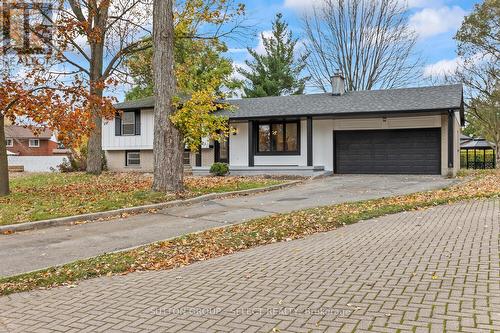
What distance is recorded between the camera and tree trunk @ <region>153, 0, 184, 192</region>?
1469 cm

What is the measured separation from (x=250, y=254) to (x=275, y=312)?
2.70 metres

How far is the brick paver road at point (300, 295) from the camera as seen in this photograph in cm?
425

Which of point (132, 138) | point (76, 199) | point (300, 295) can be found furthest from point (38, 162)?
point (300, 295)

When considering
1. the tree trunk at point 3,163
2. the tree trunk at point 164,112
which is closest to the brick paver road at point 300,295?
the tree trunk at point 164,112

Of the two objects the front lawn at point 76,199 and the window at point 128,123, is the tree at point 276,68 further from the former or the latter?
the front lawn at point 76,199

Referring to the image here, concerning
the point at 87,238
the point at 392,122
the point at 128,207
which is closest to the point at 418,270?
the point at 87,238

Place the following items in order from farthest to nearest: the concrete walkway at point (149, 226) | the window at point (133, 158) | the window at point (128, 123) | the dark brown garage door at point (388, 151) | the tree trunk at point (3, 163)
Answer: the window at point (133, 158) < the window at point (128, 123) < the dark brown garage door at point (388, 151) < the tree trunk at point (3, 163) < the concrete walkway at point (149, 226)

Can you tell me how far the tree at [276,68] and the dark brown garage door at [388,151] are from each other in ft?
65.5

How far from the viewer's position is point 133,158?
97.5 feet

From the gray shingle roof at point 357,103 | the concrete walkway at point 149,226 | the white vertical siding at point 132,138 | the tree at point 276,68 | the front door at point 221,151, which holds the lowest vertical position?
the concrete walkway at point 149,226

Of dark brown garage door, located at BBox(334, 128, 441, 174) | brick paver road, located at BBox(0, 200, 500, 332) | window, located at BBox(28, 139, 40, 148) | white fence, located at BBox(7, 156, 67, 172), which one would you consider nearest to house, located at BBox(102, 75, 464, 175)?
dark brown garage door, located at BBox(334, 128, 441, 174)

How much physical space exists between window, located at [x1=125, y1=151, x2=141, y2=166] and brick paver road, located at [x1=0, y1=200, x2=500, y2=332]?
916 inches

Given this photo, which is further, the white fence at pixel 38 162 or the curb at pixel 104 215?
the white fence at pixel 38 162

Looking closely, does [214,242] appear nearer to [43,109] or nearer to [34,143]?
[43,109]
